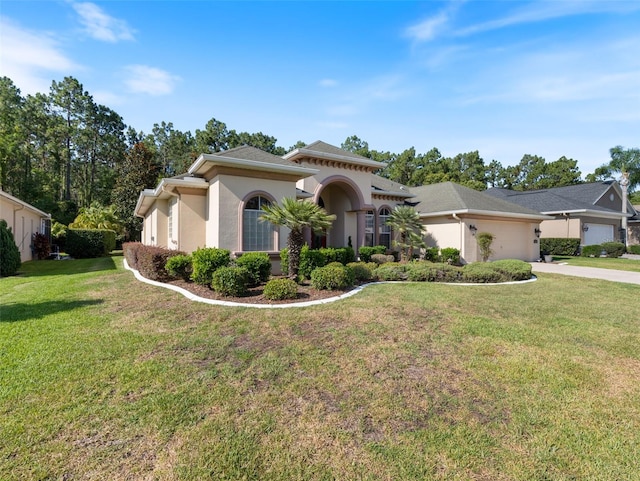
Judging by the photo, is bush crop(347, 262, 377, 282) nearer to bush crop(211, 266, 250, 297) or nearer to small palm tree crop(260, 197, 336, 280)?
small palm tree crop(260, 197, 336, 280)

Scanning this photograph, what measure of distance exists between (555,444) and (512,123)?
17.0 metres

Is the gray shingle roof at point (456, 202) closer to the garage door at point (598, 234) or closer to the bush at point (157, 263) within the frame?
the garage door at point (598, 234)

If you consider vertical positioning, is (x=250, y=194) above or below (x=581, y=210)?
below

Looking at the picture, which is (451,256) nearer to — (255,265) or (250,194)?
(250,194)

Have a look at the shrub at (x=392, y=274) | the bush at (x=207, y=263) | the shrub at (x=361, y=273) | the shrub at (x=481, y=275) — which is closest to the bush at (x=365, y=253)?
the shrub at (x=392, y=274)

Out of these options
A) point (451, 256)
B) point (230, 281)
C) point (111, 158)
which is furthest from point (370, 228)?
point (111, 158)

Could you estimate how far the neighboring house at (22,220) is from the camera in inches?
604

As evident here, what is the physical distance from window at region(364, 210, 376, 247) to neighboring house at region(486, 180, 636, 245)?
1506 centimetres

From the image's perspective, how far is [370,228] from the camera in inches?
718

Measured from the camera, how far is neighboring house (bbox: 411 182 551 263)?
17.8 m

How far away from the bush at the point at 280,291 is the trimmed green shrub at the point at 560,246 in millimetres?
23158

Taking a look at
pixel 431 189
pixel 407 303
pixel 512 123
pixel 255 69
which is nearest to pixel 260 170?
pixel 255 69

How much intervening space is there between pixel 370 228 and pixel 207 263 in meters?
11.2

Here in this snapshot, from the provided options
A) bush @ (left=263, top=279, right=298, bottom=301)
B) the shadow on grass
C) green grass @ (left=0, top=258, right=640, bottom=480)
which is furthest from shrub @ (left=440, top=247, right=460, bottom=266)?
the shadow on grass
